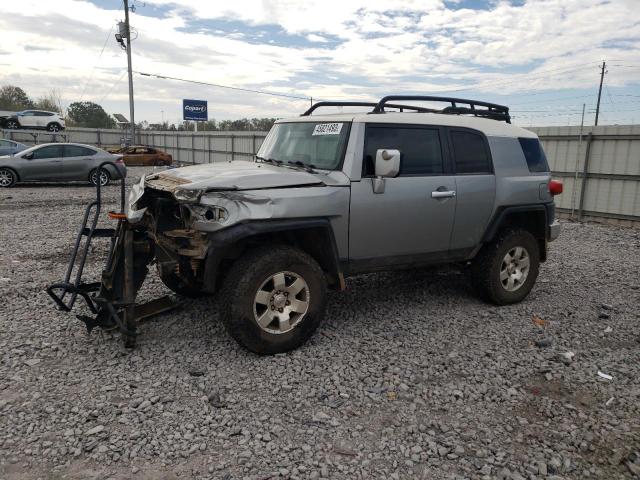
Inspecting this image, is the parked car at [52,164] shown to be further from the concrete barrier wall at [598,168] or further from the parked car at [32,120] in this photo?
the parked car at [32,120]

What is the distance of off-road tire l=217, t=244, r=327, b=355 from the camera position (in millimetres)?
3838

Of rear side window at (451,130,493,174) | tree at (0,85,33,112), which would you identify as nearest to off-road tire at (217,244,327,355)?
rear side window at (451,130,493,174)

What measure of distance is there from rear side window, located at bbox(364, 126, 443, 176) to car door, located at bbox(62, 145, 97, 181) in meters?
14.8

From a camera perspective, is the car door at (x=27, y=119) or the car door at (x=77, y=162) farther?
the car door at (x=27, y=119)

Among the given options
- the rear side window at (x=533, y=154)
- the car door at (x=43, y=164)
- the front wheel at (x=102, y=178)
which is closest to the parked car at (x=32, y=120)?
the front wheel at (x=102, y=178)

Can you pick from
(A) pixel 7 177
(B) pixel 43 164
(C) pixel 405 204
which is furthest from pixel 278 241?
(A) pixel 7 177

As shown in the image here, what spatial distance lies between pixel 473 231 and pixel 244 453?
3.31 metres

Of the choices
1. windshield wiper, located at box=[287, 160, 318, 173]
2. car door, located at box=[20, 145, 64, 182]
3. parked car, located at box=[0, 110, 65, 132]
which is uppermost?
parked car, located at box=[0, 110, 65, 132]

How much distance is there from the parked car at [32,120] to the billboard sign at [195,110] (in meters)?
8.72

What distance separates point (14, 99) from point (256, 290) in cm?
6404

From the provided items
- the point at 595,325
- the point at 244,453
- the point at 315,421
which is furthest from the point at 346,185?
the point at 595,325

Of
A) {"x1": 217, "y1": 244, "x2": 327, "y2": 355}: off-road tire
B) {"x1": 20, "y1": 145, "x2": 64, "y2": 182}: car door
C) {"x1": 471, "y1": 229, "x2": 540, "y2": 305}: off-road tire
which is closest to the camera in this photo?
{"x1": 217, "y1": 244, "x2": 327, "y2": 355}: off-road tire

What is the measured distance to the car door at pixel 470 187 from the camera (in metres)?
4.97

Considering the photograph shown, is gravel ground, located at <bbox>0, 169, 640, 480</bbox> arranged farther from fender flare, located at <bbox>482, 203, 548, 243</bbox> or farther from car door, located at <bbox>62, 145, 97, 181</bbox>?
car door, located at <bbox>62, 145, 97, 181</bbox>
